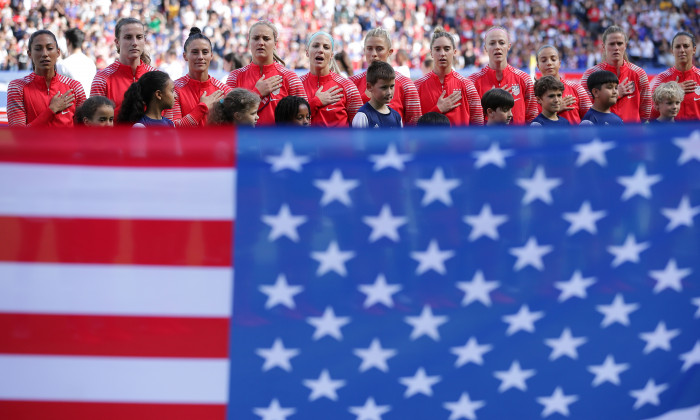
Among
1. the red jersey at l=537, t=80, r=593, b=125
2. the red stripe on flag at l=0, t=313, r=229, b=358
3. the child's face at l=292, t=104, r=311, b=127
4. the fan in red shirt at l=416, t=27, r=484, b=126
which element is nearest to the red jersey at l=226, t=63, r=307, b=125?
the fan in red shirt at l=416, t=27, r=484, b=126

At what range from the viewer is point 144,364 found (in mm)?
3062

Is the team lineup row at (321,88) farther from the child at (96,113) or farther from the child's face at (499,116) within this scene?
the child at (96,113)

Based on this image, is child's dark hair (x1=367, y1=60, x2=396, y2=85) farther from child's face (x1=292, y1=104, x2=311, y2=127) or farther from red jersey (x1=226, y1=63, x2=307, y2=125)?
child's face (x1=292, y1=104, x2=311, y2=127)

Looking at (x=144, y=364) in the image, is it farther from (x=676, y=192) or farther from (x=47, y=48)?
(x=47, y=48)

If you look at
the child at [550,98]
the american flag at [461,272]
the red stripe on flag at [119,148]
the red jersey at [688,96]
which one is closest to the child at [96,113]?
the red stripe on flag at [119,148]

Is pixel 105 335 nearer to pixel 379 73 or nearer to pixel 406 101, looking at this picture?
pixel 379 73

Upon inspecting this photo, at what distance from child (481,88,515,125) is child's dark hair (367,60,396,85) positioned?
0.94 metres

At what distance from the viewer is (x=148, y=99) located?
19.2 ft

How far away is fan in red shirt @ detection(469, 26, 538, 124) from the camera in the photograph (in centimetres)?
862

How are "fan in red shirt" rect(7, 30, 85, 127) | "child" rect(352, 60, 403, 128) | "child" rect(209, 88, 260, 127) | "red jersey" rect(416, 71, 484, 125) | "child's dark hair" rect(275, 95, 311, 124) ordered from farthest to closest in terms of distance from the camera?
"red jersey" rect(416, 71, 484, 125)
"fan in red shirt" rect(7, 30, 85, 127)
"child" rect(352, 60, 403, 128)
"child's dark hair" rect(275, 95, 311, 124)
"child" rect(209, 88, 260, 127)

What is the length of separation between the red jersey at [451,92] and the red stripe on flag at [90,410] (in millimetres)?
5324

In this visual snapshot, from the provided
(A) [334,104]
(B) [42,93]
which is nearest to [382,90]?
(A) [334,104]

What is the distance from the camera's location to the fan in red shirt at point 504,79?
8.62 metres

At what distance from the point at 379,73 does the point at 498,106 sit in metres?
1.08
